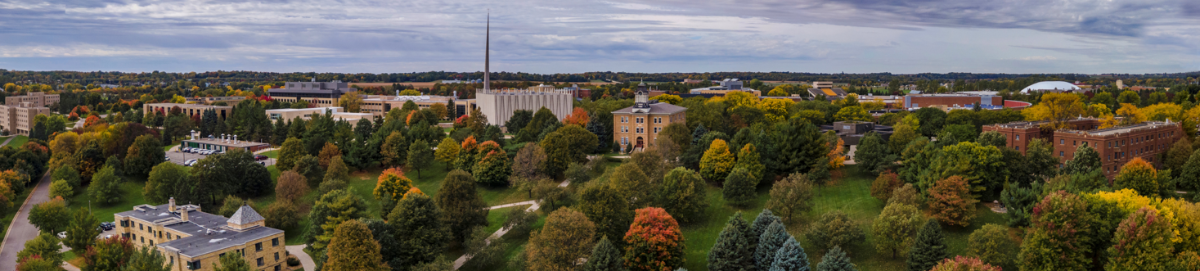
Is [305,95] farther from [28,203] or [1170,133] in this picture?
[1170,133]

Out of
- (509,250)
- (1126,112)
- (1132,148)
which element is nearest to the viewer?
(509,250)

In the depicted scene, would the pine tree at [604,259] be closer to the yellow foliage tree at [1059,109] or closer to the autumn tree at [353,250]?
the autumn tree at [353,250]

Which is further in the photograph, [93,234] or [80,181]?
[80,181]

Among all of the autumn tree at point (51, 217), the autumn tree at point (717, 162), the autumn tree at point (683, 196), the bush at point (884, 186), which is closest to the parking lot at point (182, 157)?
the autumn tree at point (51, 217)

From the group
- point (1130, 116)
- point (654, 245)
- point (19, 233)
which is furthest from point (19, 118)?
point (1130, 116)

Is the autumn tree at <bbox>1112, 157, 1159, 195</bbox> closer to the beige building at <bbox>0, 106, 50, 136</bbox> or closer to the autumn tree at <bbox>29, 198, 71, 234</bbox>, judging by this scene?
the autumn tree at <bbox>29, 198, 71, 234</bbox>

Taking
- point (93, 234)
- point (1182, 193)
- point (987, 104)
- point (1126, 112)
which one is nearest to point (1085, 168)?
point (1182, 193)

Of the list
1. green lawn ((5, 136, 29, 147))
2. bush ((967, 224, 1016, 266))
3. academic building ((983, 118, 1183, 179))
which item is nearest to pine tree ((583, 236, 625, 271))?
bush ((967, 224, 1016, 266))
